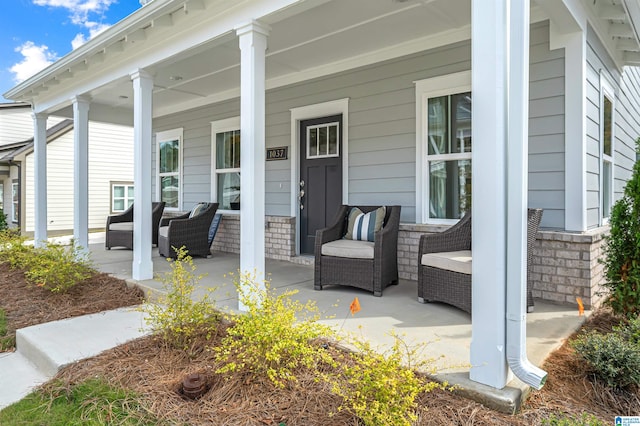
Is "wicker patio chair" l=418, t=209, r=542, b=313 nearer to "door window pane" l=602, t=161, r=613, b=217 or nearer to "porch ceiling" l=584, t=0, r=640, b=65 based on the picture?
"door window pane" l=602, t=161, r=613, b=217

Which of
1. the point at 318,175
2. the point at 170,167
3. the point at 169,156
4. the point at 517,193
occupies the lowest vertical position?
the point at 517,193

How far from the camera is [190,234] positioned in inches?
235

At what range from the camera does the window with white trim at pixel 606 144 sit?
4.17 m

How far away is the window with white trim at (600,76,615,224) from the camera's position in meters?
Result: 4.17

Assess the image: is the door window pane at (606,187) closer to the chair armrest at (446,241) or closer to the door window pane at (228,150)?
the chair armrest at (446,241)

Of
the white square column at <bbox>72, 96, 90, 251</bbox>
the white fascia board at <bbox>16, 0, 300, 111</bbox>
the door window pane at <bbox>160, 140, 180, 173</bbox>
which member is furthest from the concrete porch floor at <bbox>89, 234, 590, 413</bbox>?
the door window pane at <bbox>160, 140, 180, 173</bbox>

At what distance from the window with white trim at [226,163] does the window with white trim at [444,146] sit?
3.31 metres

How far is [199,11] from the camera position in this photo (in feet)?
12.6

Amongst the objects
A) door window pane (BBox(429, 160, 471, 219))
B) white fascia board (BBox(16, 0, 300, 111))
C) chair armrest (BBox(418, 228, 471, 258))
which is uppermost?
white fascia board (BBox(16, 0, 300, 111))

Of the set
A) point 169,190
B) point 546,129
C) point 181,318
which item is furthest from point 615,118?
point 169,190

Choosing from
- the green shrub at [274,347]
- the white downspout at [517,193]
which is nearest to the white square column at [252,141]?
the green shrub at [274,347]

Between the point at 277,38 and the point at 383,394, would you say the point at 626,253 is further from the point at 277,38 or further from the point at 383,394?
the point at 277,38

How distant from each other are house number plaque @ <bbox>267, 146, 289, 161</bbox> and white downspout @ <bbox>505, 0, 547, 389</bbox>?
160 inches

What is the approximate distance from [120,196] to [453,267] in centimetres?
1282
